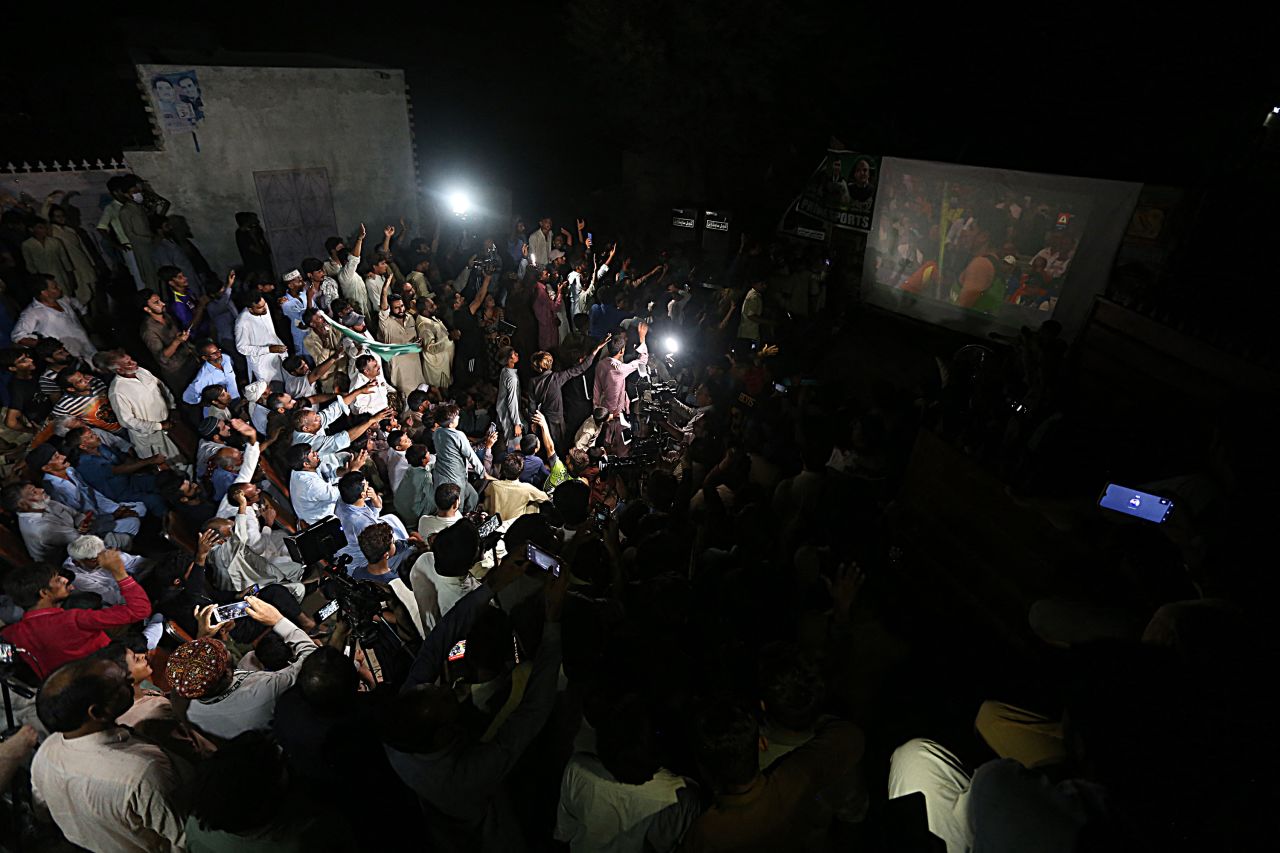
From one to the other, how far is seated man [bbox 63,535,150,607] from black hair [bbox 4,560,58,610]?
37 centimetres

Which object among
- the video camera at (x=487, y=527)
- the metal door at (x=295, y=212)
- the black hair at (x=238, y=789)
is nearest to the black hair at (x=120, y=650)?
the black hair at (x=238, y=789)

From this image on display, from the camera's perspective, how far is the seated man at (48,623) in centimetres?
340

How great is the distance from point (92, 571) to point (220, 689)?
1836mm

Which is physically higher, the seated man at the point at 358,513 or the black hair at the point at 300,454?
the black hair at the point at 300,454

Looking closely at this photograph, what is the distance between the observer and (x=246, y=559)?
4.29 m

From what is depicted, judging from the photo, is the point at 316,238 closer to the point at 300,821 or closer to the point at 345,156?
the point at 345,156

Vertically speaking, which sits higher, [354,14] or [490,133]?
[354,14]

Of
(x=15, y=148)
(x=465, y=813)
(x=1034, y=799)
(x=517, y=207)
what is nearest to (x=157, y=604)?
(x=465, y=813)

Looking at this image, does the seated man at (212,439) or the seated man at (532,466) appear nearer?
the seated man at (212,439)

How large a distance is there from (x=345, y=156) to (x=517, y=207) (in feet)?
16.8

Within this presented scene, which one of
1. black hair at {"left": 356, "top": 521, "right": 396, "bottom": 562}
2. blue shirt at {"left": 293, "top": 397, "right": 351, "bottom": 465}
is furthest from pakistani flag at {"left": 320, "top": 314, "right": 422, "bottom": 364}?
black hair at {"left": 356, "top": 521, "right": 396, "bottom": 562}

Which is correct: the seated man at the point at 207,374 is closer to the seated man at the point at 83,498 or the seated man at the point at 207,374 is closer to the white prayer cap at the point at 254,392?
the white prayer cap at the point at 254,392

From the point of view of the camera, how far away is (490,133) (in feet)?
56.0

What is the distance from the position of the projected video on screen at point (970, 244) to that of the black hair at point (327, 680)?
10029 mm
